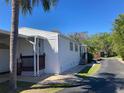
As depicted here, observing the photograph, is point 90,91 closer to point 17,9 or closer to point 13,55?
point 13,55

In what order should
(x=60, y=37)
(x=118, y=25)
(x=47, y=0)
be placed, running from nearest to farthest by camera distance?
(x=47, y=0) → (x=60, y=37) → (x=118, y=25)

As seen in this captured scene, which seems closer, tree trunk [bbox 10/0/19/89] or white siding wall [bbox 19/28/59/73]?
tree trunk [bbox 10/0/19/89]

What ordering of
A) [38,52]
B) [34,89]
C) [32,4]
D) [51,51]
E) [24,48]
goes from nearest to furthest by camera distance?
1. [34,89]
2. [32,4]
3. [38,52]
4. [51,51]
5. [24,48]

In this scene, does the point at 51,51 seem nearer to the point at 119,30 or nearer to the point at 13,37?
the point at 13,37

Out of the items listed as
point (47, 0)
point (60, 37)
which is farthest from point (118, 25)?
point (47, 0)

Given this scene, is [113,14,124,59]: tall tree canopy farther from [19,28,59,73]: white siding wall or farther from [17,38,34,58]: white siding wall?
[17,38,34,58]: white siding wall

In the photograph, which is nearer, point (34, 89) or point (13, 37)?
point (13, 37)

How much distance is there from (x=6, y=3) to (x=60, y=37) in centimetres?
754

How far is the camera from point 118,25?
38.5 m

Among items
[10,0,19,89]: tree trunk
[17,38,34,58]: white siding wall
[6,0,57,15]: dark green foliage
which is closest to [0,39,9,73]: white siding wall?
[17,38,34,58]: white siding wall

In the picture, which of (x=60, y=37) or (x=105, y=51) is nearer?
(x=60, y=37)

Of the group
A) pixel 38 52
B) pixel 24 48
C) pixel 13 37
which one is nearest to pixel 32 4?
pixel 13 37

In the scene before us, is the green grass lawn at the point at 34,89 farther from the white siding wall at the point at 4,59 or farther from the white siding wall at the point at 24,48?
the white siding wall at the point at 4,59

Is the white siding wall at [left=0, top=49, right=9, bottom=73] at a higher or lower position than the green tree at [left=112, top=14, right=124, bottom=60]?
lower
